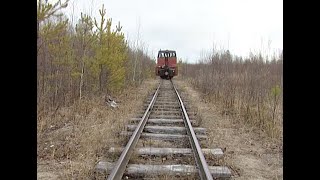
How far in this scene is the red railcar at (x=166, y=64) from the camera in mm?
33438

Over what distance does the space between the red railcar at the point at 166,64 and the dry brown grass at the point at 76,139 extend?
23.0 meters

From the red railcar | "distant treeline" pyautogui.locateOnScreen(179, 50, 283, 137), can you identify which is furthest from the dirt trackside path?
the red railcar

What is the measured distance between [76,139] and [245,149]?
330 cm

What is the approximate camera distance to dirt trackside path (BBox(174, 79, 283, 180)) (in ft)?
16.3

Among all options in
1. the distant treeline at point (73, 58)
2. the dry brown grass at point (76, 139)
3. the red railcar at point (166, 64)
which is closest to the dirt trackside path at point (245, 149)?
the dry brown grass at point (76, 139)

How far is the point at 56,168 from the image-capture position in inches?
194

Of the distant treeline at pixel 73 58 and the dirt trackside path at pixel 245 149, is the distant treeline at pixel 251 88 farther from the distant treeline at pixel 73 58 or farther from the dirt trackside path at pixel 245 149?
the distant treeline at pixel 73 58

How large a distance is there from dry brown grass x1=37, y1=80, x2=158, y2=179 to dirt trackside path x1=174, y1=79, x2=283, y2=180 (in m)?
2.07
